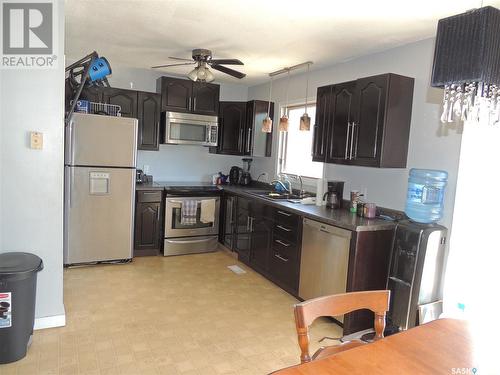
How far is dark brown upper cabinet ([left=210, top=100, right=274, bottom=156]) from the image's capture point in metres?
5.07

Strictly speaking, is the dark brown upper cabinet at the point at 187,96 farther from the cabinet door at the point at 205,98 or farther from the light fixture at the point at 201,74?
the light fixture at the point at 201,74

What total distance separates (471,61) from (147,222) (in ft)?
13.1

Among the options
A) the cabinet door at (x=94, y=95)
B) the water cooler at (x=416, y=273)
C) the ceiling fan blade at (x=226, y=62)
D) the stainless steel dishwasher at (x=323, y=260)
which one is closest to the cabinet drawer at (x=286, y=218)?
the stainless steel dishwasher at (x=323, y=260)

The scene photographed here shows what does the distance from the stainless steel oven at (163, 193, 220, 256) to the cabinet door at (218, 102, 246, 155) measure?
2.80ft

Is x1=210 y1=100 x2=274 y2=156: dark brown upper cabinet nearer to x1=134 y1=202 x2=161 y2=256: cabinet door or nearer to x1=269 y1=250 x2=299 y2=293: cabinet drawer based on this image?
x1=134 y1=202 x2=161 y2=256: cabinet door

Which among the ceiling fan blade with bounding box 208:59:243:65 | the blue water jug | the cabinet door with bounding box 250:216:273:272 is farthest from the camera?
the cabinet door with bounding box 250:216:273:272

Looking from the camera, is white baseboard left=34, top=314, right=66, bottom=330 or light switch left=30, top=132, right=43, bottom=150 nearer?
light switch left=30, top=132, right=43, bottom=150

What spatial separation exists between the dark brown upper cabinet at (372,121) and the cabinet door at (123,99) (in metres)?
2.56

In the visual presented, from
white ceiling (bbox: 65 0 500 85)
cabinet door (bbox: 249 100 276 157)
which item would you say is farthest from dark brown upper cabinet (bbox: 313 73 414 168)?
cabinet door (bbox: 249 100 276 157)

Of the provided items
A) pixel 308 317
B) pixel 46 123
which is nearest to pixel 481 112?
pixel 308 317

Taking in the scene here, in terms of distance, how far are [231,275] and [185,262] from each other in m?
0.70

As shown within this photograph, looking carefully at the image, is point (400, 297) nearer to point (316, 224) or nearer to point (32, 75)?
point (316, 224)

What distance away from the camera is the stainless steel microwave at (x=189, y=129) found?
480 centimetres

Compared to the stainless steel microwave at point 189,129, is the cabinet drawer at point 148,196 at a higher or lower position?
lower
